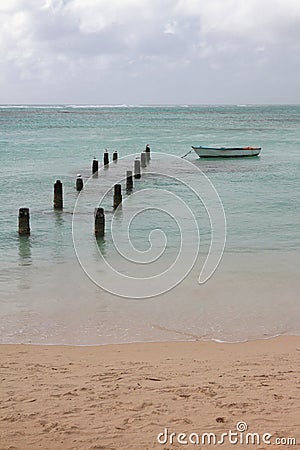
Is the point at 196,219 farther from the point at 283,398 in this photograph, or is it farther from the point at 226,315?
the point at 283,398

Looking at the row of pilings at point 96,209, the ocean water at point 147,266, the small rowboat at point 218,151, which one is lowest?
the ocean water at point 147,266

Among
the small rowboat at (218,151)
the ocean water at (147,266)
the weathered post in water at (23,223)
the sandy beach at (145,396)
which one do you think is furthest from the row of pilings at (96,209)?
the small rowboat at (218,151)

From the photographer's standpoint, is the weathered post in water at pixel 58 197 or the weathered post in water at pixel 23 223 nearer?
the weathered post in water at pixel 23 223

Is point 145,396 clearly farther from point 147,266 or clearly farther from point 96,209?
point 96,209

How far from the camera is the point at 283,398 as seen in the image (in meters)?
5.88

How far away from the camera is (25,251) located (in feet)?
47.6

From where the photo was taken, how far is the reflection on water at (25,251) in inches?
531

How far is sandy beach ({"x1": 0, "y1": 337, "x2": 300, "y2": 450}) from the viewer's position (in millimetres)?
5145

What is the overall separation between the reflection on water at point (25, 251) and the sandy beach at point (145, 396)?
5462 mm

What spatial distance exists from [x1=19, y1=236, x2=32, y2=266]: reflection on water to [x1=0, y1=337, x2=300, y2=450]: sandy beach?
5.46m

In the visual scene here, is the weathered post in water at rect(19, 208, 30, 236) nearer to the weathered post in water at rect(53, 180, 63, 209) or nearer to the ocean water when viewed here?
the ocean water

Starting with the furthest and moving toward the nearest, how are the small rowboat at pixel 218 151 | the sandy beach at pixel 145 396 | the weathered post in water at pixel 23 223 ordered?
the small rowboat at pixel 218 151
the weathered post in water at pixel 23 223
the sandy beach at pixel 145 396

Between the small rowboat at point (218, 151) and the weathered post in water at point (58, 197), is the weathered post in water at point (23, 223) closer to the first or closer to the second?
the weathered post in water at point (58, 197)

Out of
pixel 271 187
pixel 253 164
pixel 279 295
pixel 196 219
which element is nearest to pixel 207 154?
pixel 253 164
